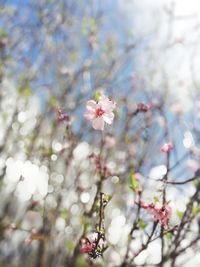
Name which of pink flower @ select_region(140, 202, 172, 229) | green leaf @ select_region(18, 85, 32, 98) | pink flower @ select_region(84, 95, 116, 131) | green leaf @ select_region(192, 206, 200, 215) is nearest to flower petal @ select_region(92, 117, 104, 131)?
pink flower @ select_region(84, 95, 116, 131)

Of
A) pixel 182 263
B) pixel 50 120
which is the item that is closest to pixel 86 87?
pixel 50 120

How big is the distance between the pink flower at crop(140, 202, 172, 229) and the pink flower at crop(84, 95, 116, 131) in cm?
65

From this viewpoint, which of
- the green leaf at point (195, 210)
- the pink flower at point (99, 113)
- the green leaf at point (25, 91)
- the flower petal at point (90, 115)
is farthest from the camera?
the green leaf at point (25, 91)

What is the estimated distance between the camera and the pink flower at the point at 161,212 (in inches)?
124

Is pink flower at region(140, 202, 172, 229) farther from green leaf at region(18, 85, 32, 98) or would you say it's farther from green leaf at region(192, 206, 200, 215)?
green leaf at region(18, 85, 32, 98)

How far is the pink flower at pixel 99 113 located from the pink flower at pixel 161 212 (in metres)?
0.65

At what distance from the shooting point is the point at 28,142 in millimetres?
6883

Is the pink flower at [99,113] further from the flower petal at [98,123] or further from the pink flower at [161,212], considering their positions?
the pink flower at [161,212]

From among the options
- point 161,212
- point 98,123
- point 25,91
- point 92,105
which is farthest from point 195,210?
point 25,91

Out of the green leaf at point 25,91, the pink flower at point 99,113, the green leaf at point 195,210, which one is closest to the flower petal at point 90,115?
the pink flower at point 99,113

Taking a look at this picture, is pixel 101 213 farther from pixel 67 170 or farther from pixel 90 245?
pixel 67 170

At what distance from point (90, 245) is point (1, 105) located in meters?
4.64

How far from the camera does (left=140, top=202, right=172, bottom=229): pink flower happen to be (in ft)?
10.4

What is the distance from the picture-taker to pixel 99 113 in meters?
3.21
